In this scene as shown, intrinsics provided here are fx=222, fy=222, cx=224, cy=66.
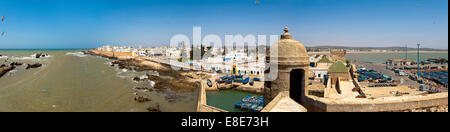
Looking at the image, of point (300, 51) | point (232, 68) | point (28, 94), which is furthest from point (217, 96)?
point (28, 94)

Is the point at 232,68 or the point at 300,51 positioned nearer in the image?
the point at 300,51

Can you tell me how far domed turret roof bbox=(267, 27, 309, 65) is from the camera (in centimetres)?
732

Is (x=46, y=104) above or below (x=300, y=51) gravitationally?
below

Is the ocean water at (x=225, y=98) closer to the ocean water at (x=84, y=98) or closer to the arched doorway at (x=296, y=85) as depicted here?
the ocean water at (x=84, y=98)

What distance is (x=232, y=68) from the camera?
3734cm

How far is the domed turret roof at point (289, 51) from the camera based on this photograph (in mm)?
7316

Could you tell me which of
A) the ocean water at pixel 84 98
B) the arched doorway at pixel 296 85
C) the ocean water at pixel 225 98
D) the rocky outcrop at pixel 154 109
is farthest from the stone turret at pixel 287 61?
the rocky outcrop at pixel 154 109

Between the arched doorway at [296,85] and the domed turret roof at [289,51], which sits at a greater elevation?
the domed turret roof at [289,51]

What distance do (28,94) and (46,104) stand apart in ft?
20.6

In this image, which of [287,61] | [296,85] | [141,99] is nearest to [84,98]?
[141,99]

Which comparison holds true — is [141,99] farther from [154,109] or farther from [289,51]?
[289,51]

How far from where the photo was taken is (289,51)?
289 inches

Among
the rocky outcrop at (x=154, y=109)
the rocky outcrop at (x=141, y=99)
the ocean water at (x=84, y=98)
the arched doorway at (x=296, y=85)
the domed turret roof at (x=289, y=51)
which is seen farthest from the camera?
the rocky outcrop at (x=141, y=99)
